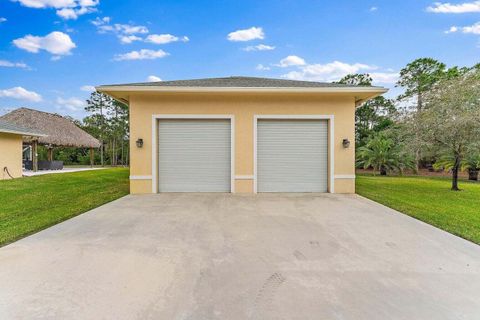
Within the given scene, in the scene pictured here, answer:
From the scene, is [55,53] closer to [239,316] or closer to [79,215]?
[79,215]

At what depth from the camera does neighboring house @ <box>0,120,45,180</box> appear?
1220cm

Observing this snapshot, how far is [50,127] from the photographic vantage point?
19297mm

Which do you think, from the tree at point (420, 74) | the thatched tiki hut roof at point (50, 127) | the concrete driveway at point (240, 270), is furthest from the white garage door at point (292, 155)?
the thatched tiki hut roof at point (50, 127)

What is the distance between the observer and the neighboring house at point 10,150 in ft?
40.0

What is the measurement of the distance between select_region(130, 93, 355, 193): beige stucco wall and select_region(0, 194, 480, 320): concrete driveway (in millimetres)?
3015

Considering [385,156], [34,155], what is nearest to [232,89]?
[385,156]

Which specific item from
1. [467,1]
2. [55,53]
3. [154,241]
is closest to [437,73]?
[467,1]

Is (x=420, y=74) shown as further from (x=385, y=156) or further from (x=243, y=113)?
(x=243, y=113)

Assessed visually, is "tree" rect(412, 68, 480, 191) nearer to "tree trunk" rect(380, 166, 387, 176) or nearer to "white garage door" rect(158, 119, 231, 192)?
"white garage door" rect(158, 119, 231, 192)

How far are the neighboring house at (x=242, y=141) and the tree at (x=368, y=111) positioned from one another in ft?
52.9

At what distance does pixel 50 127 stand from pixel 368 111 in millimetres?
26647

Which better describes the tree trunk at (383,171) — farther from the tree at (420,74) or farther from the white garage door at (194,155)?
the white garage door at (194,155)

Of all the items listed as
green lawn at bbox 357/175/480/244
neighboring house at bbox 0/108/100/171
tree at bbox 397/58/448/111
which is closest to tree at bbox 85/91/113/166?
neighboring house at bbox 0/108/100/171

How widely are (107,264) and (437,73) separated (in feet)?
85.7
